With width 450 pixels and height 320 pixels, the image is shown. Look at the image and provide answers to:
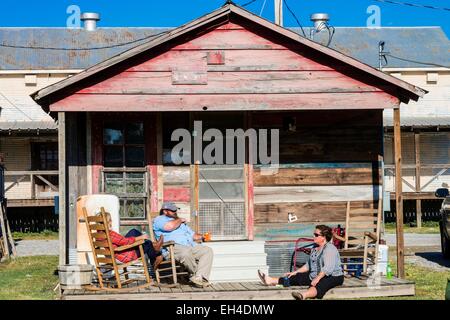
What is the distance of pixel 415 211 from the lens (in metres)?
28.3

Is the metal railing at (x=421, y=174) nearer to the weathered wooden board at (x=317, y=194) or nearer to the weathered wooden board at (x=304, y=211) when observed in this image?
the weathered wooden board at (x=317, y=194)

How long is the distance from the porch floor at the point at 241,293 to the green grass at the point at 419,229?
45.6ft

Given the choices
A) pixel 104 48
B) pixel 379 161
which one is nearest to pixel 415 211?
pixel 104 48

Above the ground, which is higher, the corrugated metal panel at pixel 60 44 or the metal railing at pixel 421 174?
the corrugated metal panel at pixel 60 44

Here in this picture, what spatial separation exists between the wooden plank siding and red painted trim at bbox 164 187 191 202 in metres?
1.67

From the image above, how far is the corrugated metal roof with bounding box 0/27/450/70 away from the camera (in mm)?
→ 29609

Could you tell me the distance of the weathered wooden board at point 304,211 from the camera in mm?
14359

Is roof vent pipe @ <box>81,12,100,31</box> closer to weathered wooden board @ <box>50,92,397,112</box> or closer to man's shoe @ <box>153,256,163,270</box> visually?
weathered wooden board @ <box>50,92,397,112</box>

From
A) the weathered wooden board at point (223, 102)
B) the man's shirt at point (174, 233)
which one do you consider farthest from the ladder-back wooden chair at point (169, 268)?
the weathered wooden board at point (223, 102)

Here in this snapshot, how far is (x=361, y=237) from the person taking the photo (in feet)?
47.0

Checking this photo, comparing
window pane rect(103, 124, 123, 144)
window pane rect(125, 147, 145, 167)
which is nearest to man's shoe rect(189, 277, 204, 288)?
window pane rect(125, 147, 145, 167)

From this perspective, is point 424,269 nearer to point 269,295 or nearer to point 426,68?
point 269,295

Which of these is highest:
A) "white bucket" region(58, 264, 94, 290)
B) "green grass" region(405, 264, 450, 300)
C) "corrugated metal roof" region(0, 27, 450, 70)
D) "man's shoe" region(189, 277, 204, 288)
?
"corrugated metal roof" region(0, 27, 450, 70)

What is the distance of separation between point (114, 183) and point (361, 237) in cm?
→ 417
